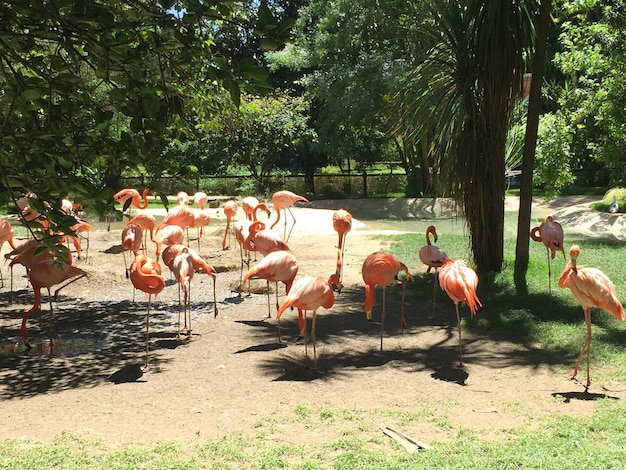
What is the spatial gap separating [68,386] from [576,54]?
13256 millimetres

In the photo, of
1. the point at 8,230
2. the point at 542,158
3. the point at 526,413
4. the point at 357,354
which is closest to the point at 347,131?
the point at 542,158

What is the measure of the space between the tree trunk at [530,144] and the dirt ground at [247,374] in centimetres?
123

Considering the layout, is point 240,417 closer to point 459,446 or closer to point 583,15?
point 459,446

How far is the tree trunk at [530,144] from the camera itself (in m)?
8.23

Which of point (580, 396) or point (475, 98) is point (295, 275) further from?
point (475, 98)

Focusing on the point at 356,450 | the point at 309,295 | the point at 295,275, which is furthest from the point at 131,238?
the point at 356,450

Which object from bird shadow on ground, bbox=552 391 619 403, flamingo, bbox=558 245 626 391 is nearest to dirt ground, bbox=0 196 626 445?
bird shadow on ground, bbox=552 391 619 403

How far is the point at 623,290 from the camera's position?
811 cm

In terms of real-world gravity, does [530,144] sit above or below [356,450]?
above

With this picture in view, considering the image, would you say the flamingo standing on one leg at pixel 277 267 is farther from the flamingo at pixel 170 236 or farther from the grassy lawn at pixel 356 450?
the flamingo at pixel 170 236

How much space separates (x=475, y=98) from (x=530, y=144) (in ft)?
3.14

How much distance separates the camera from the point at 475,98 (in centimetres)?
865

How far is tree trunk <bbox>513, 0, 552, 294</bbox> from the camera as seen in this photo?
823 cm

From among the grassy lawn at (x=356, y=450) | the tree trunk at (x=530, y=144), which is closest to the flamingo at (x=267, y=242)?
the tree trunk at (x=530, y=144)
